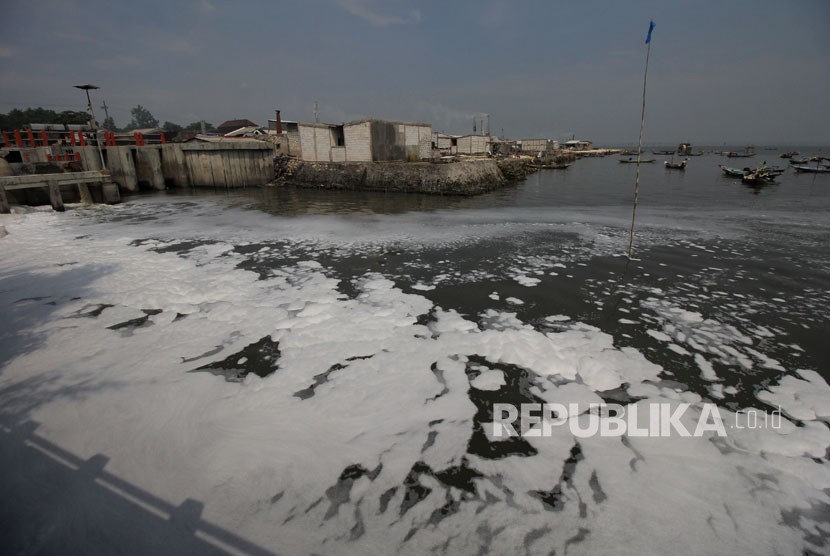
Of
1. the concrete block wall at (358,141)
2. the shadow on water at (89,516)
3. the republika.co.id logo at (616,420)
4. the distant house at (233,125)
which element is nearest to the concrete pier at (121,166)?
the concrete block wall at (358,141)

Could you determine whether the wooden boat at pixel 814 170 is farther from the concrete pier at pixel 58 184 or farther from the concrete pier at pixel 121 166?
the concrete pier at pixel 121 166

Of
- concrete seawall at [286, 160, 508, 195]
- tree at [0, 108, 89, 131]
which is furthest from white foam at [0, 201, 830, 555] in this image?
tree at [0, 108, 89, 131]

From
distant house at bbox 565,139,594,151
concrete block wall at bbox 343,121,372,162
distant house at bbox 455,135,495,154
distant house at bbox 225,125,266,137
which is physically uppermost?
distant house at bbox 565,139,594,151

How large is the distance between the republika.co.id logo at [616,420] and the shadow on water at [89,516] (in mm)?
2678

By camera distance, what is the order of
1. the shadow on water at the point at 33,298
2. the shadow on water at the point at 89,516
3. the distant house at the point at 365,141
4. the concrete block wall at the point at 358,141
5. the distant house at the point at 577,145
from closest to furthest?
1. the shadow on water at the point at 89,516
2. the shadow on water at the point at 33,298
3. the concrete block wall at the point at 358,141
4. the distant house at the point at 365,141
5. the distant house at the point at 577,145

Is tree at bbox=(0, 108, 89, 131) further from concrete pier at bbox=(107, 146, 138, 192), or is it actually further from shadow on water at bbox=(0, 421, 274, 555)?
shadow on water at bbox=(0, 421, 274, 555)

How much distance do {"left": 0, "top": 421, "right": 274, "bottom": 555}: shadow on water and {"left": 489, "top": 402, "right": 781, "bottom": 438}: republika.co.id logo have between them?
105 inches

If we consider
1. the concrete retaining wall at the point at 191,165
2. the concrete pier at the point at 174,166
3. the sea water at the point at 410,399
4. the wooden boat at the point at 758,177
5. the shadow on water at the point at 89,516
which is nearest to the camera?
the shadow on water at the point at 89,516

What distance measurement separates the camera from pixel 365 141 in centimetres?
2756

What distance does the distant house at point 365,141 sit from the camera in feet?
90.3

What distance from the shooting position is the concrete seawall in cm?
2528

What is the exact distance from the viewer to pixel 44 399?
4324 millimetres

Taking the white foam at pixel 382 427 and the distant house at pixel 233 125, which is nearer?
the white foam at pixel 382 427

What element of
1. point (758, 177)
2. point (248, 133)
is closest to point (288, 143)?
point (248, 133)
